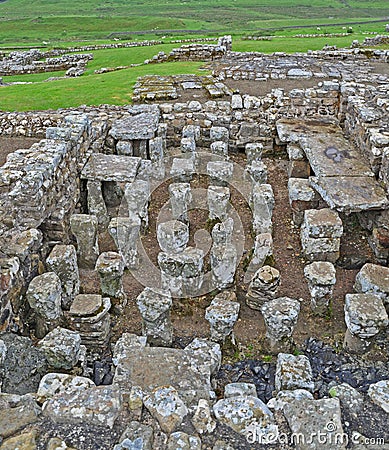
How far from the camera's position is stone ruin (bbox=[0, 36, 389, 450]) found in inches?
185

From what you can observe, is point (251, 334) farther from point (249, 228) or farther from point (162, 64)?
point (162, 64)

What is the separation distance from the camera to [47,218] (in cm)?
946

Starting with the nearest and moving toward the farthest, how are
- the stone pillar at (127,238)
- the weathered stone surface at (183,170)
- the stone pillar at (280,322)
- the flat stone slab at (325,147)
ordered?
the stone pillar at (280,322)
the stone pillar at (127,238)
the flat stone slab at (325,147)
the weathered stone surface at (183,170)

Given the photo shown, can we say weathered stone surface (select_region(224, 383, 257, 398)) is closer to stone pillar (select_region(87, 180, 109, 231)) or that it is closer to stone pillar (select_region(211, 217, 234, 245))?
stone pillar (select_region(211, 217, 234, 245))

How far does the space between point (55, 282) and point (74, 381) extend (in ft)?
7.34

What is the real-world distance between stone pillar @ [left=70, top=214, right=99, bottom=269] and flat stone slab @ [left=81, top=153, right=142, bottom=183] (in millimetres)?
2156

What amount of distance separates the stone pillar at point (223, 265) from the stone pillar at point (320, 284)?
1333 mm

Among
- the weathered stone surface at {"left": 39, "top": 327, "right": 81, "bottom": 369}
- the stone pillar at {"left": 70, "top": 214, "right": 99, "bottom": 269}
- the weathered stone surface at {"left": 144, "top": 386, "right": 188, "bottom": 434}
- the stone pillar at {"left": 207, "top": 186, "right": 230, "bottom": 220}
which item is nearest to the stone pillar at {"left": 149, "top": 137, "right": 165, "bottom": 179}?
the stone pillar at {"left": 207, "top": 186, "right": 230, "bottom": 220}

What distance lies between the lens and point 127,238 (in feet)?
30.2

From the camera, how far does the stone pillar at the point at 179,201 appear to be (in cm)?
1022

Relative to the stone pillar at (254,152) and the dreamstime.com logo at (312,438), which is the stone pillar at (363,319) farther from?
the stone pillar at (254,152)

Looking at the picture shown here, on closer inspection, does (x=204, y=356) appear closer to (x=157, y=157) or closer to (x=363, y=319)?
(x=363, y=319)

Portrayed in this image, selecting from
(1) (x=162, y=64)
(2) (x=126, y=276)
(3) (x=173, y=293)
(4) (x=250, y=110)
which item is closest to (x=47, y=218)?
(2) (x=126, y=276)

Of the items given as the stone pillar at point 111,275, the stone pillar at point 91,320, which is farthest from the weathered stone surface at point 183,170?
the stone pillar at point 91,320
